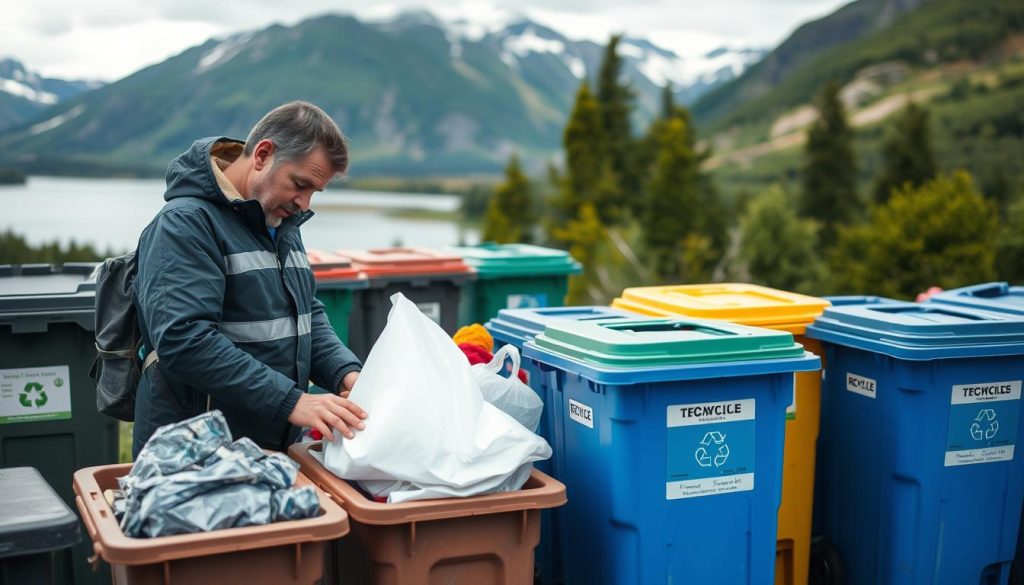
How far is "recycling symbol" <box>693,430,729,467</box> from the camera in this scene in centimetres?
302

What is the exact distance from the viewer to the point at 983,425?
139 inches

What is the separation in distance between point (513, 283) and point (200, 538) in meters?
3.92

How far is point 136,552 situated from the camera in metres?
2.19

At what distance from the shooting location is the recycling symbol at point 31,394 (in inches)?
149

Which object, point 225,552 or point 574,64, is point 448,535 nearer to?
point 225,552

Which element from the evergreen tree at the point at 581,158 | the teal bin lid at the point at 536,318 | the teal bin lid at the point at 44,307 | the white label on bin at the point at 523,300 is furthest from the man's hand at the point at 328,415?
the evergreen tree at the point at 581,158

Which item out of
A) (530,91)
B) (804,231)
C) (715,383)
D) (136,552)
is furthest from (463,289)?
(530,91)

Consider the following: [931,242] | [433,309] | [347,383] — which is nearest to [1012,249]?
[931,242]

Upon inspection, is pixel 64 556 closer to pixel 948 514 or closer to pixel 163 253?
pixel 163 253

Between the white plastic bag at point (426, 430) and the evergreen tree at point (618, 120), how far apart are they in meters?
46.7

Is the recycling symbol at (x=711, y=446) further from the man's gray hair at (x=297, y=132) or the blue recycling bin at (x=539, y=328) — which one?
the man's gray hair at (x=297, y=132)

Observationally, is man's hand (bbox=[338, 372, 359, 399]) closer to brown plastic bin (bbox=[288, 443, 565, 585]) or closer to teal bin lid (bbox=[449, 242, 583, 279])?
brown plastic bin (bbox=[288, 443, 565, 585])

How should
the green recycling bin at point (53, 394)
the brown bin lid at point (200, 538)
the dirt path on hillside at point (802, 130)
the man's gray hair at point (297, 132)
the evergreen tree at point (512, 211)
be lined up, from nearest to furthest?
the brown bin lid at point (200, 538) < the man's gray hair at point (297, 132) < the green recycling bin at point (53, 394) < the evergreen tree at point (512, 211) < the dirt path on hillside at point (802, 130)

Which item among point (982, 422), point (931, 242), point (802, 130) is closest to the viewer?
point (982, 422)
